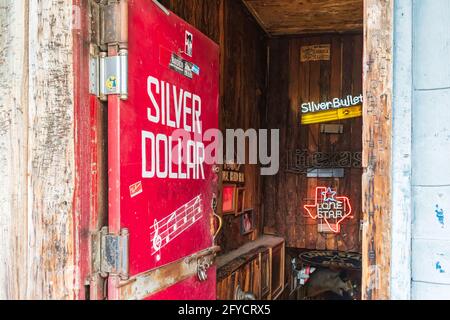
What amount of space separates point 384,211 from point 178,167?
108cm

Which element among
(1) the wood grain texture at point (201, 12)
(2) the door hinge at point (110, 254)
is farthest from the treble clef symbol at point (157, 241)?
(1) the wood grain texture at point (201, 12)

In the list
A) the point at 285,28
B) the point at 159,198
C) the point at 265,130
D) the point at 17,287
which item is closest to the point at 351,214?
the point at 265,130

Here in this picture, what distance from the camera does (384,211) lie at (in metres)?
1.39

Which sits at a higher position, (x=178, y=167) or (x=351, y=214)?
(x=178, y=167)

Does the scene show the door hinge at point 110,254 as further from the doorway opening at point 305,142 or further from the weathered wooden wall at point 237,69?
the doorway opening at point 305,142

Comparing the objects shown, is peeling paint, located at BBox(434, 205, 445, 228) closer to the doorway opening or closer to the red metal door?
the red metal door

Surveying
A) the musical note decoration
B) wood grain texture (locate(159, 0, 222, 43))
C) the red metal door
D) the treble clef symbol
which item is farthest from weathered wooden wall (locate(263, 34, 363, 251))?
the treble clef symbol

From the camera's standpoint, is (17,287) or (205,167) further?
(205,167)

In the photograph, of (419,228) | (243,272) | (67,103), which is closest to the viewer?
(419,228)

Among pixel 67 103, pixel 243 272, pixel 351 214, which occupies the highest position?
pixel 67 103

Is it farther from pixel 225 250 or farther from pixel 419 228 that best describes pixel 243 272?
pixel 419 228

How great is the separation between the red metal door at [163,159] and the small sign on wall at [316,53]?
12.0 feet

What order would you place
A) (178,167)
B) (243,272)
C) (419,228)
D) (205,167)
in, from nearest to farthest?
(419,228)
(178,167)
(205,167)
(243,272)

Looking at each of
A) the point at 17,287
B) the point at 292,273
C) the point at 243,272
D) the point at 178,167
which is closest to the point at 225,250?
the point at 243,272
